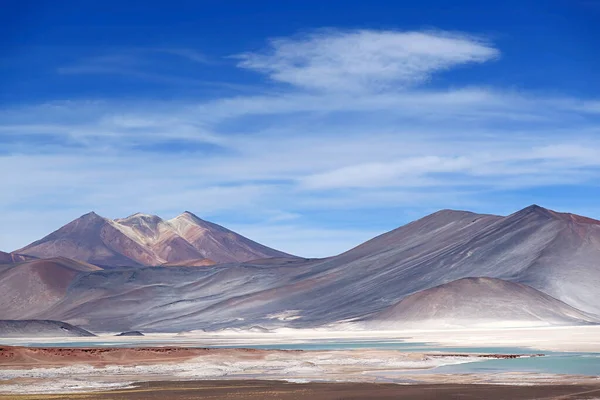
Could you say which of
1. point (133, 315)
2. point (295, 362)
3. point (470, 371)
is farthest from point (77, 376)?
point (133, 315)

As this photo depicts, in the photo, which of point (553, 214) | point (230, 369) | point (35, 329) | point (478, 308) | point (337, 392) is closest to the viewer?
point (337, 392)

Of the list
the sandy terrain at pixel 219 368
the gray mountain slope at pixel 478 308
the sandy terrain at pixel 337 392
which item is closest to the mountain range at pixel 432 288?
the gray mountain slope at pixel 478 308

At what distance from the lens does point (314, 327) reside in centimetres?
14038

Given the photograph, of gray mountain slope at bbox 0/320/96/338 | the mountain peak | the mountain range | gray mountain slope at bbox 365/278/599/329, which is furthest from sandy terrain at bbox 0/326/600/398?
the mountain peak

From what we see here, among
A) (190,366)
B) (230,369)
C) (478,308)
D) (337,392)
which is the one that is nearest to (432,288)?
(478,308)

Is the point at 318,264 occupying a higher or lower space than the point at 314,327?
higher

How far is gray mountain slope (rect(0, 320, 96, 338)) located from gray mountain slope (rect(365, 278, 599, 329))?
138 feet

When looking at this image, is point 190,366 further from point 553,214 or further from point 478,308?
point 553,214

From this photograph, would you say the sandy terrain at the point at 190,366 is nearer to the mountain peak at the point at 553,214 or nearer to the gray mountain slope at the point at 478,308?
the gray mountain slope at the point at 478,308

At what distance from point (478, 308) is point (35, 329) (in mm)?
60887

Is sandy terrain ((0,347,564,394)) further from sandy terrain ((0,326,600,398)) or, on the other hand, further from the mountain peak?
the mountain peak

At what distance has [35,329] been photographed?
5359 inches

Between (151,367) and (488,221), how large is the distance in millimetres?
142479

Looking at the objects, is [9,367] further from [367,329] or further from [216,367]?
[367,329]
